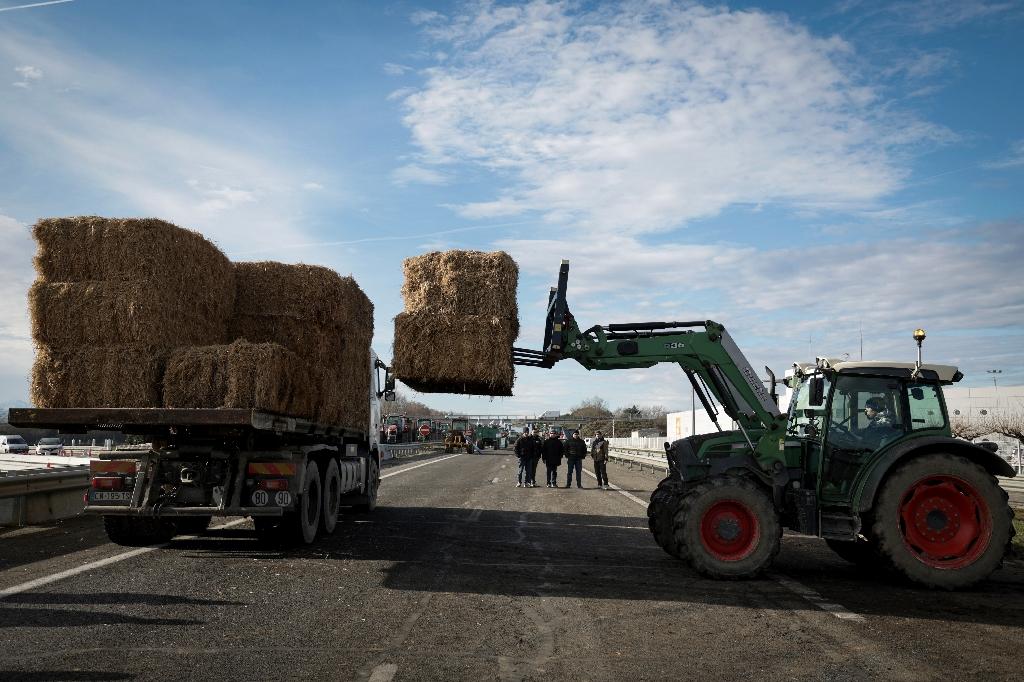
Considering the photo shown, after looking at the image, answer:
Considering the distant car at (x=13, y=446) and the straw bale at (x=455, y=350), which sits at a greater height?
the straw bale at (x=455, y=350)

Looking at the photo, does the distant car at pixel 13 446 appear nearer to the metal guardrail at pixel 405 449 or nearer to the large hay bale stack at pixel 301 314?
the metal guardrail at pixel 405 449

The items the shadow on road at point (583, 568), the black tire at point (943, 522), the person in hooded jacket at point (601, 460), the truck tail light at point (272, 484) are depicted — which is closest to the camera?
the shadow on road at point (583, 568)

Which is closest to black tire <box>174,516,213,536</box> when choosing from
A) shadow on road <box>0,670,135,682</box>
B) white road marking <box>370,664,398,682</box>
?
shadow on road <box>0,670,135,682</box>

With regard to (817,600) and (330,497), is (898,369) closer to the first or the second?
(817,600)

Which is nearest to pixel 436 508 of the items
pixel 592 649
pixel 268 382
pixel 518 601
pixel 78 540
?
pixel 78 540

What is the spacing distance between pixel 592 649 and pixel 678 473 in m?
5.17

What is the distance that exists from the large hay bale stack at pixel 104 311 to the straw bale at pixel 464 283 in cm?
294

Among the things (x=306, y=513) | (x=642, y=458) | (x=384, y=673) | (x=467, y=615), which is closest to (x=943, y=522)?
(x=467, y=615)

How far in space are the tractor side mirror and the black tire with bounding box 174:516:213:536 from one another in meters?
8.62

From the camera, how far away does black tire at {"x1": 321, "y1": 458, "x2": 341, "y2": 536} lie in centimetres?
1275

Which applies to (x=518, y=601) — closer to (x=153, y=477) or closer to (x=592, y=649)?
(x=592, y=649)

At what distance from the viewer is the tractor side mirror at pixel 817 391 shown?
973 cm

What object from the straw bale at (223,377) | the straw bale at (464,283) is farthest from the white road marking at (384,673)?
the straw bale at (464,283)

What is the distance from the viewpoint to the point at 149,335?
1001cm
